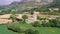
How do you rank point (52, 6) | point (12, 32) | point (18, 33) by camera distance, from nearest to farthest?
point (18, 33) → point (12, 32) → point (52, 6)

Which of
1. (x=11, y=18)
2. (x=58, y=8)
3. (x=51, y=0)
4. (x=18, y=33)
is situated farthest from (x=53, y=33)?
(x=51, y=0)

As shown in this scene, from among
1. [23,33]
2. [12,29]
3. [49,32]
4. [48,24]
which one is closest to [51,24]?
[48,24]

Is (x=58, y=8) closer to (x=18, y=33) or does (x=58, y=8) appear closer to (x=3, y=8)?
(x=3, y=8)

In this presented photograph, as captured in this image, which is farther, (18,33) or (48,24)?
(48,24)

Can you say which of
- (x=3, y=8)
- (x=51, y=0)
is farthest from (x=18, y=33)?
(x=51, y=0)

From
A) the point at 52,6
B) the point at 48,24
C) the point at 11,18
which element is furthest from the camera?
the point at 52,6

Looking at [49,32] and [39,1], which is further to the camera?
[39,1]

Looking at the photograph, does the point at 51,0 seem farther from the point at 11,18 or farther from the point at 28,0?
the point at 11,18

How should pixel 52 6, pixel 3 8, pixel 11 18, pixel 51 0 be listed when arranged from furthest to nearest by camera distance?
pixel 51 0, pixel 52 6, pixel 3 8, pixel 11 18

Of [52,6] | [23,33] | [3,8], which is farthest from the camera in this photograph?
[52,6]
